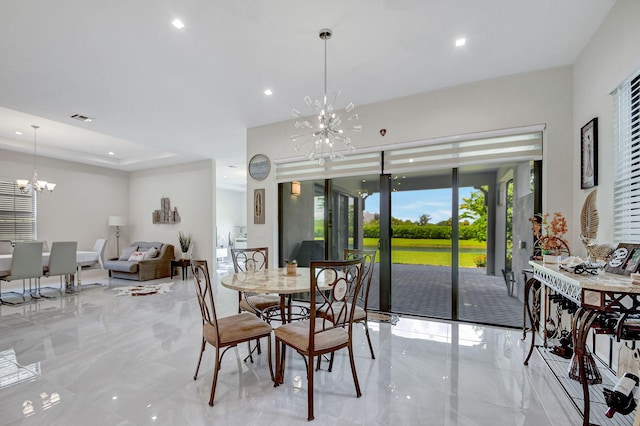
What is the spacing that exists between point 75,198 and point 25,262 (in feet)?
10.5

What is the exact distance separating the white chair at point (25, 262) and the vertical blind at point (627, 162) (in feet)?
24.5

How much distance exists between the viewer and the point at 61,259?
5.23 metres

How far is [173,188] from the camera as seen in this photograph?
774 centimetres

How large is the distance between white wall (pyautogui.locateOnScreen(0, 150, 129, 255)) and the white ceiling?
104 inches

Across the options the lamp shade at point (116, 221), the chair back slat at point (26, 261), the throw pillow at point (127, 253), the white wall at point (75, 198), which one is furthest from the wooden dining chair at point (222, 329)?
the lamp shade at point (116, 221)

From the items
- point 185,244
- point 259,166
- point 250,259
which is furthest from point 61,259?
point 250,259

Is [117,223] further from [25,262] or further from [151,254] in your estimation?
[25,262]

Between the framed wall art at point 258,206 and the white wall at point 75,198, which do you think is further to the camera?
the white wall at point 75,198

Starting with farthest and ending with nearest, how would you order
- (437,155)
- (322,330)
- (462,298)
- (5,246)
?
1. (5,246)
2. (462,298)
3. (437,155)
4. (322,330)

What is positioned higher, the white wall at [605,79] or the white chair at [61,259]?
the white wall at [605,79]

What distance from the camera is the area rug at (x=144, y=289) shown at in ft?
17.6

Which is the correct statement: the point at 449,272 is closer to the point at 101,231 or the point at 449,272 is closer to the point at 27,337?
the point at 27,337

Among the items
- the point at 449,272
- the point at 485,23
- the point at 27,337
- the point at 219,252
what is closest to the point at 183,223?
the point at 219,252

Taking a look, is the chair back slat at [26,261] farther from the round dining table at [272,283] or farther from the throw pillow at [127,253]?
the round dining table at [272,283]
